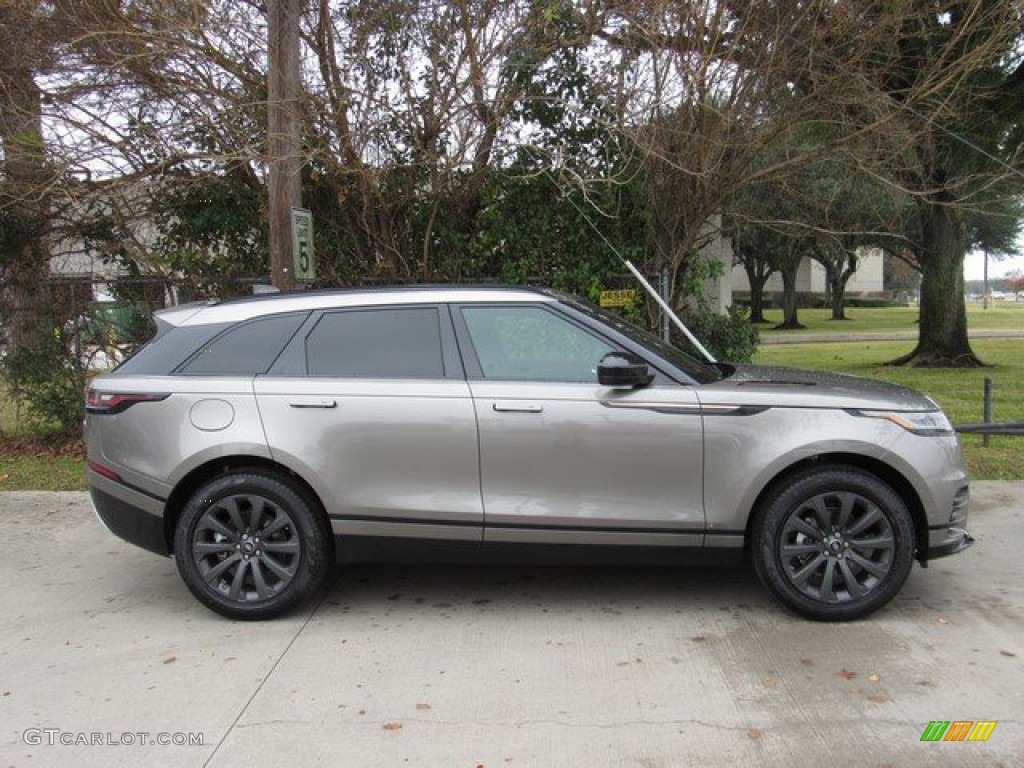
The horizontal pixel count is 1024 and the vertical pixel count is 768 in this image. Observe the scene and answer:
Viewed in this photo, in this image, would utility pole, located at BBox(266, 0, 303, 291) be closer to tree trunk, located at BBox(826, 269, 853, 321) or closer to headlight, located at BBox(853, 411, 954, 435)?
headlight, located at BBox(853, 411, 954, 435)

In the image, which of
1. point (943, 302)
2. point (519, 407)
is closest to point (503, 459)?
point (519, 407)

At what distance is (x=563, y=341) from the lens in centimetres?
447

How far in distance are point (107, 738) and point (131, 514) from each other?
1.46 meters

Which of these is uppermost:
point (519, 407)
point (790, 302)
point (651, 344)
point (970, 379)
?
point (790, 302)

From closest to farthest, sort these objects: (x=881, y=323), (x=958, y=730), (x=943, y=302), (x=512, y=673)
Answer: (x=958, y=730) < (x=512, y=673) < (x=943, y=302) < (x=881, y=323)

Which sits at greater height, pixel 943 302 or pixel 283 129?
pixel 283 129

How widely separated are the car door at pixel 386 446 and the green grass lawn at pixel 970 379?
5.39 metres

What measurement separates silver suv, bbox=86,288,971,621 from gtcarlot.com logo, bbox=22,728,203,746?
43.1 inches

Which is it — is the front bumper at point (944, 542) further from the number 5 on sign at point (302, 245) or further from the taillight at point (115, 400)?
the number 5 on sign at point (302, 245)

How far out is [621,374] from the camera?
415 cm

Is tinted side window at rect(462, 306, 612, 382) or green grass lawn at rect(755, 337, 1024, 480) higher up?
tinted side window at rect(462, 306, 612, 382)

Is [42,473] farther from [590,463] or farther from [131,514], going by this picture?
[590,463]

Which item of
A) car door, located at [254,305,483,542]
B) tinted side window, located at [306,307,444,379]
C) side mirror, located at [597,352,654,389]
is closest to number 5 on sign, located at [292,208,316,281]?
tinted side window, located at [306,307,444,379]

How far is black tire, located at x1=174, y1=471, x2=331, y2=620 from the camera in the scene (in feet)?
14.3
